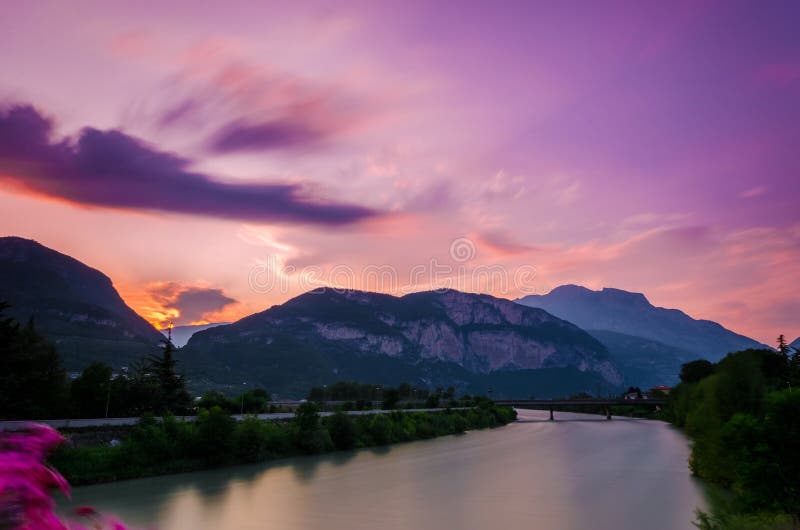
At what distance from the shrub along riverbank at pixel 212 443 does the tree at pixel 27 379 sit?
7.45 metres

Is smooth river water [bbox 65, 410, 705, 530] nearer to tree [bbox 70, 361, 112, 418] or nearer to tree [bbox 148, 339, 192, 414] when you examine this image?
tree [bbox 148, 339, 192, 414]

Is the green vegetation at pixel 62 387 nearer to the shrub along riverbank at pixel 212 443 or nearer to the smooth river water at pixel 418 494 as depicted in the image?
the shrub along riverbank at pixel 212 443

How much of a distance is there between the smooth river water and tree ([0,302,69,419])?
1039cm

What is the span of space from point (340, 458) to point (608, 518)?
27.8 meters

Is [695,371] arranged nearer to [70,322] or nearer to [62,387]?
[62,387]

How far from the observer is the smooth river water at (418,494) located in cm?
2934

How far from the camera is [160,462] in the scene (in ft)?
132

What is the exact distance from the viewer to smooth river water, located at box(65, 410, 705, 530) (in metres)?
29.3

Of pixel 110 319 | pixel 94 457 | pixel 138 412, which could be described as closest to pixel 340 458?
pixel 138 412

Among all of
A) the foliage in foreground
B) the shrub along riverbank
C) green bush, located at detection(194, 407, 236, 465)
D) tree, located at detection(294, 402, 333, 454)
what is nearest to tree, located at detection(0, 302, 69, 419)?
the shrub along riverbank

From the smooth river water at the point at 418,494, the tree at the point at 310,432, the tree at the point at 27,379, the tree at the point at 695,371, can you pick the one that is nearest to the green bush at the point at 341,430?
the tree at the point at 310,432

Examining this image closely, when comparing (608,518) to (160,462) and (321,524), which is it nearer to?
(321,524)

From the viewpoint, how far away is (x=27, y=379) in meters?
40.6

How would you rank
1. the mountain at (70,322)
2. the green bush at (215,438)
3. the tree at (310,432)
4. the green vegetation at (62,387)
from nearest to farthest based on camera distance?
the green vegetation at (62,387)
the green bush at (215,438)
the tree at (310,432)
the mountain at (70,322)
